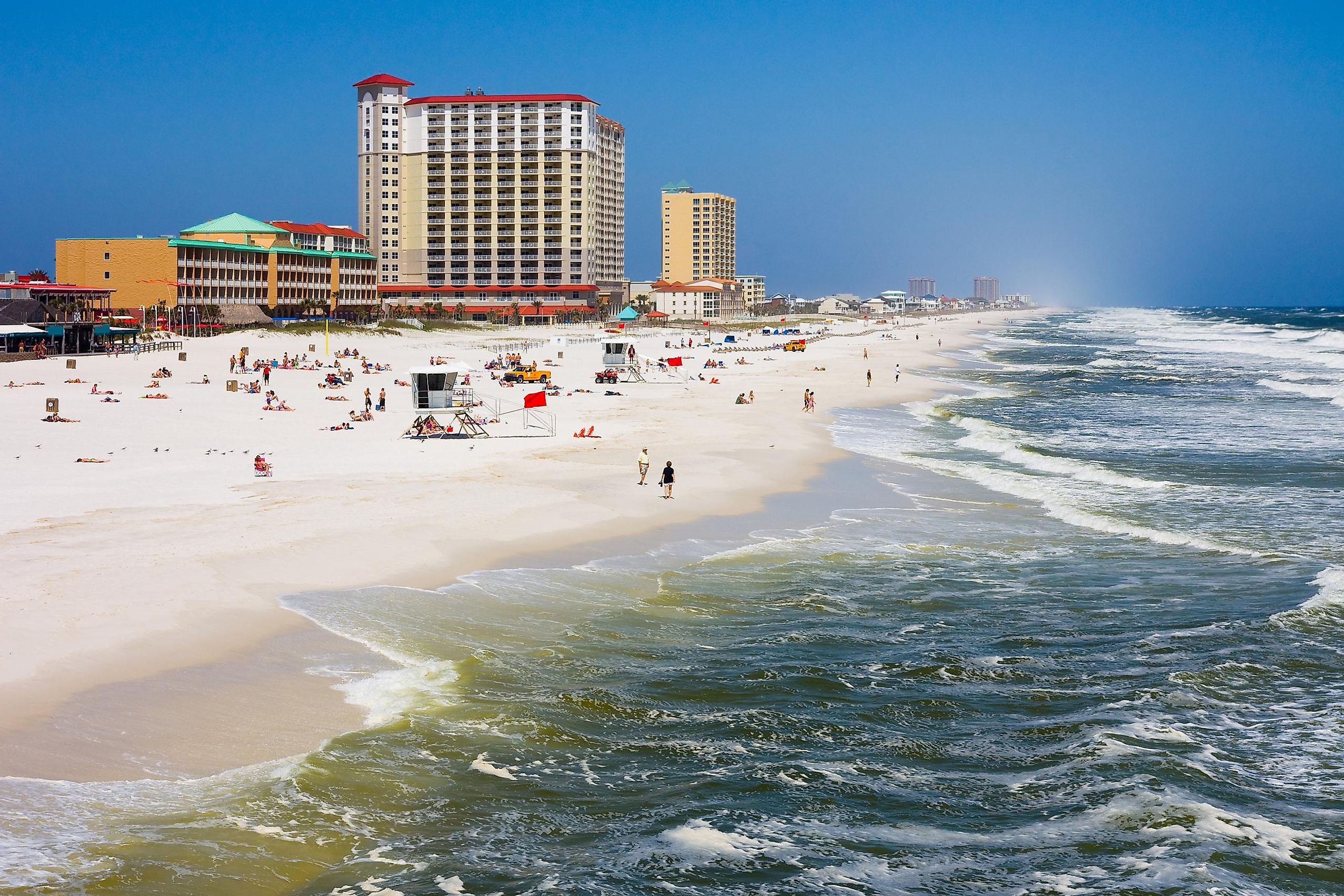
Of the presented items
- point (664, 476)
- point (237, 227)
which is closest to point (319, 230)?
point (237, 227)

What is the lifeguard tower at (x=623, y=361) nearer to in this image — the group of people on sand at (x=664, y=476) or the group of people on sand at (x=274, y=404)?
the group of people on sand at (x=274, y=404)

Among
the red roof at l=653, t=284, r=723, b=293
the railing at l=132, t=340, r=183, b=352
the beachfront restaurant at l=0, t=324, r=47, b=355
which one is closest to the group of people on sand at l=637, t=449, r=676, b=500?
the beachfront restaurant at l=0, t=324, r=47, b=355

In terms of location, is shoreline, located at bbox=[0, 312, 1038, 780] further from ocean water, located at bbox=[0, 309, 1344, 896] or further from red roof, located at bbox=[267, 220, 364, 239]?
red roof, located at bbox=[267, 220, 364, 239]

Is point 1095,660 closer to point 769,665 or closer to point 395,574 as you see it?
point 769,665

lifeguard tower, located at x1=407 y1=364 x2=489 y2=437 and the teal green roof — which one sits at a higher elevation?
the teal green roof

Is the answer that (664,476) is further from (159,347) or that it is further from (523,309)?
(523,309)

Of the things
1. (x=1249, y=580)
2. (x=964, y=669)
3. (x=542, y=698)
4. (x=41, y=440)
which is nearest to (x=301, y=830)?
(x=542, y=698)
